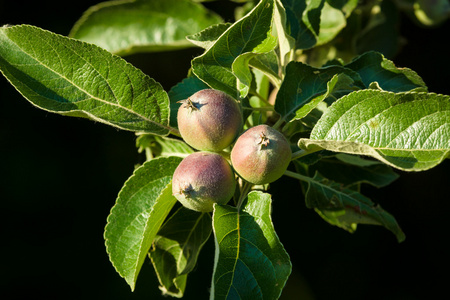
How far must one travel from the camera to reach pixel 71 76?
1.02 metres

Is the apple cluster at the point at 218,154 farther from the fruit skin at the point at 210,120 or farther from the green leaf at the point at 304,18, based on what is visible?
the green leaf at the point at 304,18

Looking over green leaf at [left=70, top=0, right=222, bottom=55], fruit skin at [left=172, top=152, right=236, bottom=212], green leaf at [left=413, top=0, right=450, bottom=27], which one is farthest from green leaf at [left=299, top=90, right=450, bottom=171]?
green leaf at [left=413, top=0, right=450, bottom=27]

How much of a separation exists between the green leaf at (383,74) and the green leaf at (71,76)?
1.52 feet

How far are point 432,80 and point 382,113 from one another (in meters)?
1.82

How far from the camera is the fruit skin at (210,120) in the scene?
95cm

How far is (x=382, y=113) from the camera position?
907 millimetres

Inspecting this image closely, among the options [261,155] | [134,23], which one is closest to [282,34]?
[261,155]

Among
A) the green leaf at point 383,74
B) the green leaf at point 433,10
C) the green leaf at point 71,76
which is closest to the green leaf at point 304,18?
the green leaf at point 383,74

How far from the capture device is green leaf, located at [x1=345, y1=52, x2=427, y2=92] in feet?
3.63

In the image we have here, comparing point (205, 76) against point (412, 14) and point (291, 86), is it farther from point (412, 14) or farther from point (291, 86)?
point (412, 14)

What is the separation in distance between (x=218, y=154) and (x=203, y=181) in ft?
0.28

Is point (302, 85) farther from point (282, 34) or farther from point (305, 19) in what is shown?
point (305, 19)

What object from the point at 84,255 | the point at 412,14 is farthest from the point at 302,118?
the point at 84,255

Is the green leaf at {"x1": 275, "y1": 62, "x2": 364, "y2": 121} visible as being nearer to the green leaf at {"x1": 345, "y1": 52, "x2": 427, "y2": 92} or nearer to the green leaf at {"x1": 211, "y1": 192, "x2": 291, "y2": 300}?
the green leaf at {"x1": 345, "y1": 52, "x2": 427, "y2": 92}
